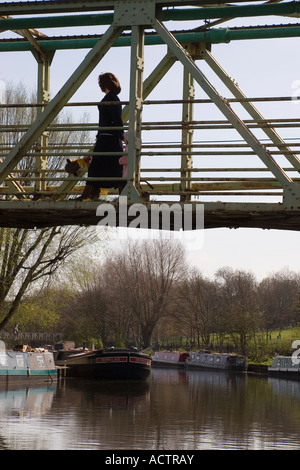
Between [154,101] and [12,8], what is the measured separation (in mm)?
1997

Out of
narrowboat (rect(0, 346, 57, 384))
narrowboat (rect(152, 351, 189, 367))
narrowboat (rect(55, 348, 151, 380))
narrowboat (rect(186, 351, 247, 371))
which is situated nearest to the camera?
narrowboat (rect(0, 346, 57, 384))

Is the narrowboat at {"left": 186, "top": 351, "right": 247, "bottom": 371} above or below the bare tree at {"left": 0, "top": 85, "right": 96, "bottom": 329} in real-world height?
below

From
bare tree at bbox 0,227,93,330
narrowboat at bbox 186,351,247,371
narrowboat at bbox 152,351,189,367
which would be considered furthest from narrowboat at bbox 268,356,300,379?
bare tree at bbox 0,227,93,330

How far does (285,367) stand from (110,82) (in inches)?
1906

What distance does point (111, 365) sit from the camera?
→ 161 ft

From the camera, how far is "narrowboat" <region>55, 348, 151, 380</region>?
48.8m

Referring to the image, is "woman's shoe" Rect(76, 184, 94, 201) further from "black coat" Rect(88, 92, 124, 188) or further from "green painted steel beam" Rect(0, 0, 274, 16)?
"green painted steel beam" Rect(0, 0, 274, 16)

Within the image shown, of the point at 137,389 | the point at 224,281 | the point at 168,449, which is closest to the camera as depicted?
the point at 168,449

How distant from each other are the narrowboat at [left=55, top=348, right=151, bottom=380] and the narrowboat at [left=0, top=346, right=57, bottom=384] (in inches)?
158

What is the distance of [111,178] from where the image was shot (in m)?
9.30

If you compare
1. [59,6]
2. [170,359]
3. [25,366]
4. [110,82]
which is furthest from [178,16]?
[170,359]

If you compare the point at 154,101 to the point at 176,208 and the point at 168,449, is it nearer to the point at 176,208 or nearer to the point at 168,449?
the point at 176,208

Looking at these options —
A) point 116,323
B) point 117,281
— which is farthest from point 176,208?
point 117,281

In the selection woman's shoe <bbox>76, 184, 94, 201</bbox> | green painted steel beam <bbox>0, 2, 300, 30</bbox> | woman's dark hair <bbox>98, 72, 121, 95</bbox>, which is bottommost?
woman's shoe <bbox>76, 184, 94, 201</bbox>
